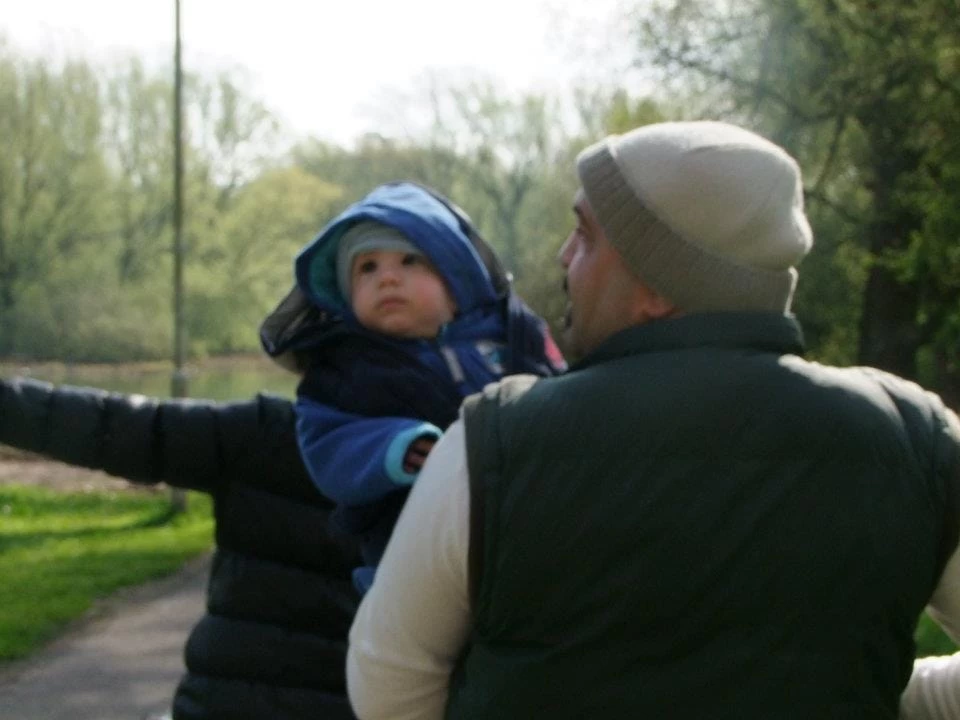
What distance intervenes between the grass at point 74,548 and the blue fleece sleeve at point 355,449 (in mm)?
5952

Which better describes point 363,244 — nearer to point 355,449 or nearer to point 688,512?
point 355,449

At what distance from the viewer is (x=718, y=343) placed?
166 centimetres

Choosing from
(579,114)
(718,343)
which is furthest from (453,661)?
(579,114)

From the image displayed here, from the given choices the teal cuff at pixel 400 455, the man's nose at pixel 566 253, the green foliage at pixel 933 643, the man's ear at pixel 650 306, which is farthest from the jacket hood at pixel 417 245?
the green foliage at pixel 933 643

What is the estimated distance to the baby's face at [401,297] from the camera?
8.02 feet

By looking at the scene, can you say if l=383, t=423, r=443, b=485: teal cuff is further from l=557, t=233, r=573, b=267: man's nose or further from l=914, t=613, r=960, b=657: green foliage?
l=914, t=613, r=960, b=657: green foliage

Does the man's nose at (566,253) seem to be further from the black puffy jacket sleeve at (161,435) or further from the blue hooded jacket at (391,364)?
the black puffy jacket sleeve at (161,435)

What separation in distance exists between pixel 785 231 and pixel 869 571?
0.37 m

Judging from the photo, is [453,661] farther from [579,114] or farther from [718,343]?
[579,114]

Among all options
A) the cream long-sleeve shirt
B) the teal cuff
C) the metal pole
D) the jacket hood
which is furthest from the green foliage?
the metal pole

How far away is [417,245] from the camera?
2.47 m

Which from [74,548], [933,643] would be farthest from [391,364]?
[74,548]

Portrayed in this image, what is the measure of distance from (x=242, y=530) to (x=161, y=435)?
0.74ft

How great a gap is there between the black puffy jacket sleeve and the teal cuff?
0.52 meters
